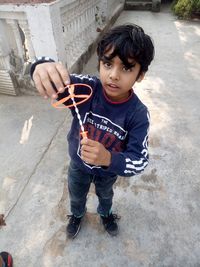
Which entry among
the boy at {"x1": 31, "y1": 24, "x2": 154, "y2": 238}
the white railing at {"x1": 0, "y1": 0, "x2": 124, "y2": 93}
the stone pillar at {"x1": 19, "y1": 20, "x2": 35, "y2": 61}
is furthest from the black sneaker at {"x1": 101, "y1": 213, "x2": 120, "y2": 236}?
the stone pillar at {"x1": 19, "y1": 20, "x2": 35, "y2": 61}

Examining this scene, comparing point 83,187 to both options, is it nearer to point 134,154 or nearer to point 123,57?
point 134,154

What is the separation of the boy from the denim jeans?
50mm

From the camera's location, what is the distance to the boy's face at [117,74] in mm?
1228

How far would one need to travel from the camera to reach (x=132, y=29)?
1264 millimetres

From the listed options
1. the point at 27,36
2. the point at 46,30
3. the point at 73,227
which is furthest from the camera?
the point at 27,36

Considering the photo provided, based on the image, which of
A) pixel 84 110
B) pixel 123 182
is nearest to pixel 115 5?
pixel 123 182

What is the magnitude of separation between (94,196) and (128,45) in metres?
1.35

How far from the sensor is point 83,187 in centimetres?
176

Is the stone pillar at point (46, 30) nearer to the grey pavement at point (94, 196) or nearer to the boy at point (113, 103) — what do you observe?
the grey pavement at point (94, 196)

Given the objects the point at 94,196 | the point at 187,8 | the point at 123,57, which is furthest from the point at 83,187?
the point at 187,8

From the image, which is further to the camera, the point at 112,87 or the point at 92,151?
the point at 112,87

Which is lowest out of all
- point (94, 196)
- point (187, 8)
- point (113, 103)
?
point (187, 8)

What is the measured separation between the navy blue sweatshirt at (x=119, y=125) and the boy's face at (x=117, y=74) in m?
0.11

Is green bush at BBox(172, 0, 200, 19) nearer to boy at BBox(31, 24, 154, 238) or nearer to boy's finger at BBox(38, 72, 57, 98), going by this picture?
boy at BBox(31, 24, 154, 238)
